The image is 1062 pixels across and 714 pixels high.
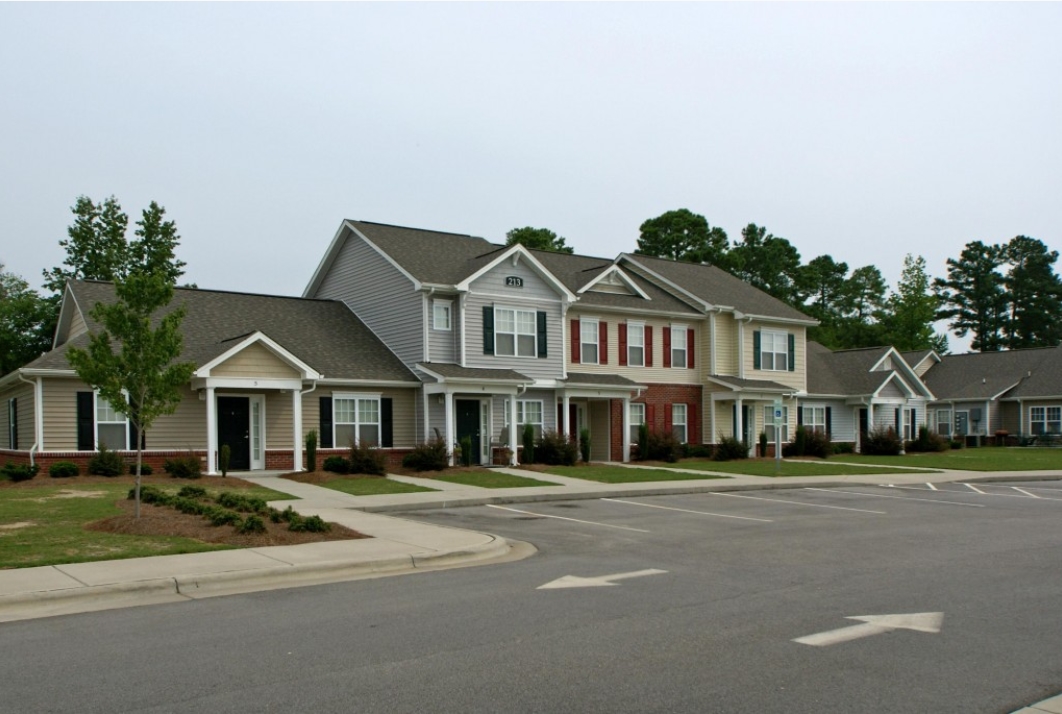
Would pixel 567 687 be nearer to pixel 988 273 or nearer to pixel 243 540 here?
pixel 243 540

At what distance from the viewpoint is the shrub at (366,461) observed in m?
28.2

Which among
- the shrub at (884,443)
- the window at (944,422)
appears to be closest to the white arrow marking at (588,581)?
the shrub at (884,443)

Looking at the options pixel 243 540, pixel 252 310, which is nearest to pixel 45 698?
pixel 243 540

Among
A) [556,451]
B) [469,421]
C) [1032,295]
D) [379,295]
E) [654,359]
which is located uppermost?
[1032,295]

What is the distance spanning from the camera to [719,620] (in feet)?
29.6

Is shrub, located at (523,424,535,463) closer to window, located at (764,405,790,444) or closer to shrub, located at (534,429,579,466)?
shrub, located at (534,429,579,466)

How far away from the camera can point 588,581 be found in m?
11.3

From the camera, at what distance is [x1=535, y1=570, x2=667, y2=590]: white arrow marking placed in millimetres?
10969

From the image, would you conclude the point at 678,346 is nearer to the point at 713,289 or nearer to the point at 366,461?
the point at 713,289

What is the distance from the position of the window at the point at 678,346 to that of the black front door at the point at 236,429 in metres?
17.5

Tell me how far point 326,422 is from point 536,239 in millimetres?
36041

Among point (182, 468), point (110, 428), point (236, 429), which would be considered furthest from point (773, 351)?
point (110, 428)

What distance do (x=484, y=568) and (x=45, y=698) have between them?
640 cm

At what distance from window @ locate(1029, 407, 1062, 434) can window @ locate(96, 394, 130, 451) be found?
5182 cm
